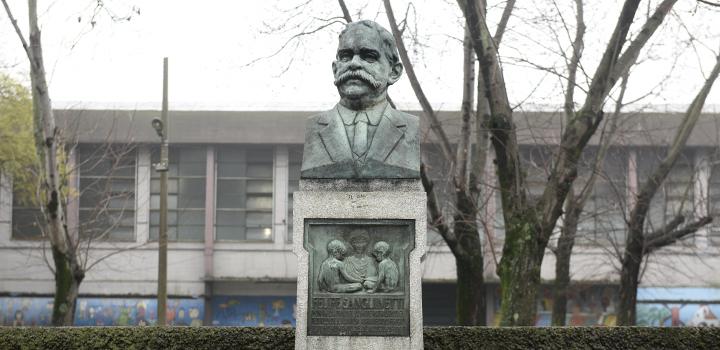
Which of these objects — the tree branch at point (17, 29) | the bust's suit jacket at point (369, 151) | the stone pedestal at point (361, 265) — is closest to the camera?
the stone pedestal at point (361, 265)

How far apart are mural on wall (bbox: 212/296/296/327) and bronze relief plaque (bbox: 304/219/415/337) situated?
2175cm

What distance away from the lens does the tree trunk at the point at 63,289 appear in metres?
16.1

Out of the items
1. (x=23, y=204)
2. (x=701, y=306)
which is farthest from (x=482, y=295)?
(x=23, y=204)

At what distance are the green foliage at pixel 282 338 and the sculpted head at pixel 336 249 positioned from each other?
11.6 feet

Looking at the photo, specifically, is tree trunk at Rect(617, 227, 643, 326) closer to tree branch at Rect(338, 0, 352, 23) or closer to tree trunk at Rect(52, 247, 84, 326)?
tree branch at Rect(338, 0, 352, 23)

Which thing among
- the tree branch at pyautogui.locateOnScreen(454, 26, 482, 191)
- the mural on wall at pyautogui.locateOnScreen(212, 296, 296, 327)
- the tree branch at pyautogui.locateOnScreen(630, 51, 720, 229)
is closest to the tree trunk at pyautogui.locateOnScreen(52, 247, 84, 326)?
the tree branch at pyautogui.locateOnScreen(454, 26, 482, 191)

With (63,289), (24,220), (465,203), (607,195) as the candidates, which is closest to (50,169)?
(63,289)

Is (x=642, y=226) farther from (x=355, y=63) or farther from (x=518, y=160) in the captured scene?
(x=355, y=63)

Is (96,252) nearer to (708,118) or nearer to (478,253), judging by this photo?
(478,253)

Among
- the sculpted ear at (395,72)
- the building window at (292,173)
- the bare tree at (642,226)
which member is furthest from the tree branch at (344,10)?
the building window at (292,173)

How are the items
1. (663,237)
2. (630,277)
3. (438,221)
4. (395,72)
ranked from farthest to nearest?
(663,237) < (630,277) < (438,221) < (395,72)

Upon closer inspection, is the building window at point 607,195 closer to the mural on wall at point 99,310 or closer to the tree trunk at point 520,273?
the tree trunk at point 520,273

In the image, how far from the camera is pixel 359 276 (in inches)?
318

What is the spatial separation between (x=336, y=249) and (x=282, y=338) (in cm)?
367
